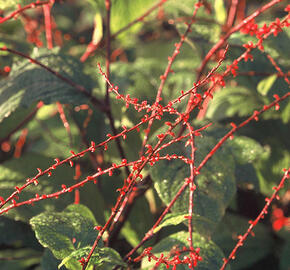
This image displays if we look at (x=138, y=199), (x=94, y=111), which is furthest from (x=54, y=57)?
(x=138, y=199)

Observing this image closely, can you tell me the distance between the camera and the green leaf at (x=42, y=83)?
29.1 inches

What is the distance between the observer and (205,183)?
684 millimetres

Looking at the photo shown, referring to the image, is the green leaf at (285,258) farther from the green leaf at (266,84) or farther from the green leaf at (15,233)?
the green leaf at (15,233)

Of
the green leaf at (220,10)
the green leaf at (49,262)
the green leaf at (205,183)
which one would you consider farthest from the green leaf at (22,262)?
the green leaf at (220,10)

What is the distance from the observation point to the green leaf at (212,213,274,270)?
2.80 ft

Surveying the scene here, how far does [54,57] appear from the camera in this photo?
0.80 meters

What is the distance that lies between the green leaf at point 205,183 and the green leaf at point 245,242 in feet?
0.65

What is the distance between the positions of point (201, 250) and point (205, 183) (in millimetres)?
98

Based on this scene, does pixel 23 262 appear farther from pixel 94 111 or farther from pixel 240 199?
pixel 240 199

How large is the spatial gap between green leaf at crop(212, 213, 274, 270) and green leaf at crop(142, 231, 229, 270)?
20 cm

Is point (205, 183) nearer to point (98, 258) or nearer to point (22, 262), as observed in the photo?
point (98, 258)

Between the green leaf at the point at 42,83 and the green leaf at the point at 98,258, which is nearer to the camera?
the green leaf at the point at 98,258

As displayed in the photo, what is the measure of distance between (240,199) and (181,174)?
36 cm

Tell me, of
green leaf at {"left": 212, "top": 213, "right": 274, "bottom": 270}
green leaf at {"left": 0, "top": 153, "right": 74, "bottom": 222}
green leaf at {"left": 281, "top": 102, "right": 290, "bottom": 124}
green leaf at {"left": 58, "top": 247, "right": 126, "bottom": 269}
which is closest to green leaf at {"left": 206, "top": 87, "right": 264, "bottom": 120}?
green leaf at {"left": 281, "top": 102, "right": 290, "bottom": 124}
